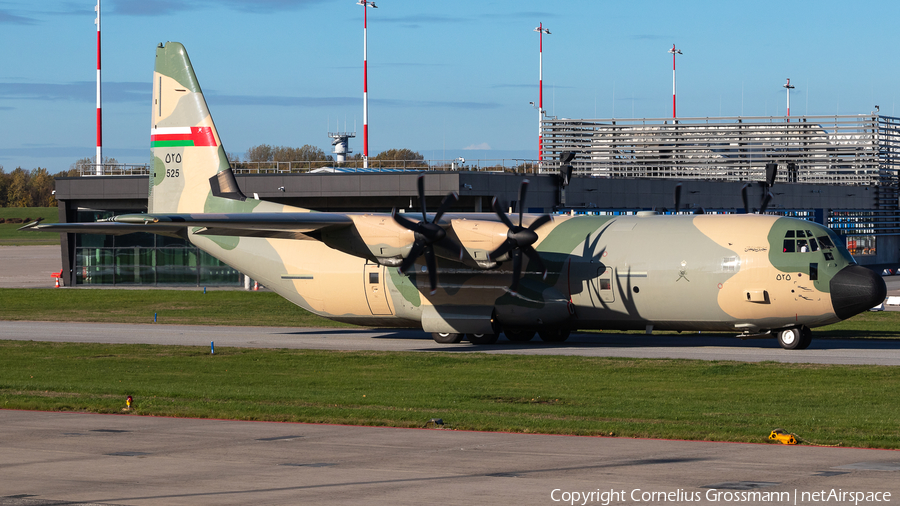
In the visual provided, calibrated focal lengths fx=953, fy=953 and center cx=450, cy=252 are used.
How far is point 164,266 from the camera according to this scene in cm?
5450

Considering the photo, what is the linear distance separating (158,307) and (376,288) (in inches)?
698

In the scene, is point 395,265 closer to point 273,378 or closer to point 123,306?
point 273,378

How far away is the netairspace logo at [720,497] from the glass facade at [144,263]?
45258mm

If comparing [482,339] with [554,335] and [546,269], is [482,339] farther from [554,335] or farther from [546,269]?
[546,269]

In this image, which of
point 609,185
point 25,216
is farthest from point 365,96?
point 25,216

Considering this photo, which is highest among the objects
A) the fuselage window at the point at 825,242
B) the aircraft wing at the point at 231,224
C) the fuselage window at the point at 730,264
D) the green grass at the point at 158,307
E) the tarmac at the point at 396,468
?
the aircraft wing at the point at 231,224

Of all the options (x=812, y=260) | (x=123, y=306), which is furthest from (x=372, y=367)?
(x=123, y=306)

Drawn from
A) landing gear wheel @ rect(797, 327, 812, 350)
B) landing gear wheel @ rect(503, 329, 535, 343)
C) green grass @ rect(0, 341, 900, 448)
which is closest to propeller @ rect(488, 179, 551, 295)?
green grass @ rect(0, 341, 900, 448)

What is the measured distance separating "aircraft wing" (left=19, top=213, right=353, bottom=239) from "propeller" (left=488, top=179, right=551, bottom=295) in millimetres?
4332

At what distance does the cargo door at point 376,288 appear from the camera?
96.8 feet

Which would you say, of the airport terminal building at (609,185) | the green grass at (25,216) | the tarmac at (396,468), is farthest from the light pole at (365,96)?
the green grass at (25,216)

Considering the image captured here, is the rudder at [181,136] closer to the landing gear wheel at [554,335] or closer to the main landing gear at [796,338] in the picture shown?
the landing gear wheel at [554,335]

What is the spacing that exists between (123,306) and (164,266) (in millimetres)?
10300

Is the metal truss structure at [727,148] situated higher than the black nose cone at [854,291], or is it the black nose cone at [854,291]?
the metal truss structure at [727,148]
